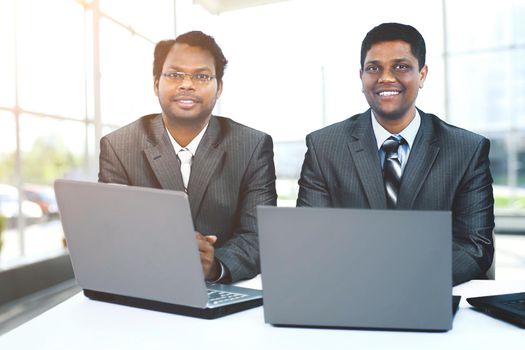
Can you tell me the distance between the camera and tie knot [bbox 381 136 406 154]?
6.39 ft

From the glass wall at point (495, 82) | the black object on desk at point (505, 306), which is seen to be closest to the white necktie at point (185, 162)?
the black object on desk at point (505, 306)

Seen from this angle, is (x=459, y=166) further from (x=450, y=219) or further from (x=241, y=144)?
(x=450, y=219)

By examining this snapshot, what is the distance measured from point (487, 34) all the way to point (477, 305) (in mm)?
7008

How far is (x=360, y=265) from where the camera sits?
0.93 meters

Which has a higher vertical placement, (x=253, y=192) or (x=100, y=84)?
(x=100, y=84)

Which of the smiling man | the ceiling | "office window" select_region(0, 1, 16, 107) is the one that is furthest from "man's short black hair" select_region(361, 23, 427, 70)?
"office window" select_region(0, 1, 16, 107)

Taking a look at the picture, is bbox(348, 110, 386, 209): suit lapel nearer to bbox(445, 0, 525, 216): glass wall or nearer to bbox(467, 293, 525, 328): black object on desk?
bbox(467, 293, 525, 328): black object on desk

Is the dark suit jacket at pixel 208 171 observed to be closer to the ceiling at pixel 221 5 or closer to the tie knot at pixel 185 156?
the tie knot at pixel 185 156

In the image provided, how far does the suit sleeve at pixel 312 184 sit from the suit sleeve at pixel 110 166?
691 mm

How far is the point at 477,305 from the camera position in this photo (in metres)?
1.12

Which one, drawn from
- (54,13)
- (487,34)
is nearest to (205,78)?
(54,13)

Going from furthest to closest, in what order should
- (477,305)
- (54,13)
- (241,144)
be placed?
(54,13) → (241,144) → (477,305)

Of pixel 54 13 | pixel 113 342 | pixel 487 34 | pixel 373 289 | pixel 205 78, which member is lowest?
pixel 113 342

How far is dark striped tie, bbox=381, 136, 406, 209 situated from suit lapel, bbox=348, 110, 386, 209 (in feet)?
0.11
